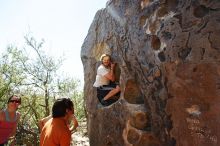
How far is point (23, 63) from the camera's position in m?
17.9

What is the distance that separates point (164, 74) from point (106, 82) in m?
2.16

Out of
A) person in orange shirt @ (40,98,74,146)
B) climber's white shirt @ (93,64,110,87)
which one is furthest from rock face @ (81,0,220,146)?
person in orange shirt @ (40,98,74,146)

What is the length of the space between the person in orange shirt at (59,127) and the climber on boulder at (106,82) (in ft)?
7.15

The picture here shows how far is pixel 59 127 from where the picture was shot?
4.36 meters

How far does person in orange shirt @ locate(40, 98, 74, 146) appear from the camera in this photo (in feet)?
14.2

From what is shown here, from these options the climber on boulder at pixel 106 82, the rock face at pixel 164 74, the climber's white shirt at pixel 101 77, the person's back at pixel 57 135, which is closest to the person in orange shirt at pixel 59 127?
the person's back at pixel 57 135

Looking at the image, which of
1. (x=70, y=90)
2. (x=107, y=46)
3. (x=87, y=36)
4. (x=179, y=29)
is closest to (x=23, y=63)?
(x=70, y=90)

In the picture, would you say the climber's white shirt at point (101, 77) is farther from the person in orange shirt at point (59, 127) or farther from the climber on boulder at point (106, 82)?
the person in orange shirt at point (59, 127)

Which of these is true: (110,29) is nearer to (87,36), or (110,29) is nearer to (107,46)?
(107,46)

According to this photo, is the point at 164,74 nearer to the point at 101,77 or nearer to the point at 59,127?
the point at 59,127

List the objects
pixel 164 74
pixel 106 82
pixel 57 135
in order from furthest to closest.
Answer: pixel 106 82 < pixel 164 74 < pixel 57 135

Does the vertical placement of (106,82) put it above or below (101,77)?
below

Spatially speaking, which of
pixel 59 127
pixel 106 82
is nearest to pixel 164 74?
pixel 59 127

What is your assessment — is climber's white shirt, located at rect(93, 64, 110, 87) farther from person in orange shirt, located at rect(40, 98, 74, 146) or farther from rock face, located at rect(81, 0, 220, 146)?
person in orange shirt, located at rect(40, 98, 74, 146)
